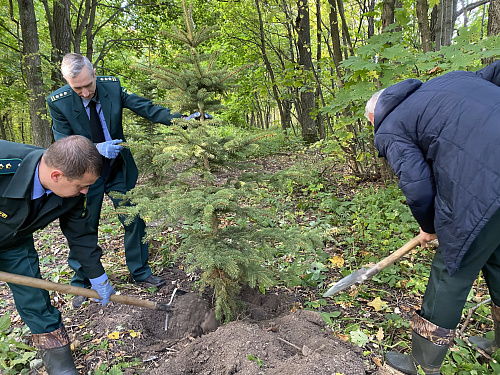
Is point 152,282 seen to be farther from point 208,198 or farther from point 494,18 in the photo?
point 494,18

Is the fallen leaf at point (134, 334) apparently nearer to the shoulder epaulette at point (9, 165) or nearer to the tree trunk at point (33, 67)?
the shoulder epaulette at point (9, 165)

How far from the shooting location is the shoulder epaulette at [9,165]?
1.88 m

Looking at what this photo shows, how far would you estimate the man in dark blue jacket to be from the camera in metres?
1.58

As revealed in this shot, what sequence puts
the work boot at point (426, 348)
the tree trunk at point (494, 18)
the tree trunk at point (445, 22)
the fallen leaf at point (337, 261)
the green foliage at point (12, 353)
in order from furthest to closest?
the tree trunk at point (445, 22)
the tree trunk at point (494, 18)
the fallen leaf at point (337, 261)
the green foliage at point (12, 353)
the work boot at point (426, 348)

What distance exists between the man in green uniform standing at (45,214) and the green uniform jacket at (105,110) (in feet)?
2.57

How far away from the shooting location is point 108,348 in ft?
7.90

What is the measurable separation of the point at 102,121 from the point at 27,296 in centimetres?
165

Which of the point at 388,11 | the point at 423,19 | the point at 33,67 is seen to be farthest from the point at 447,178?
the point at 33,67

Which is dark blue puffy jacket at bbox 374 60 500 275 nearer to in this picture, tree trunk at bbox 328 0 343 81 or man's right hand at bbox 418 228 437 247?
man's right hand at bbox 418 228 437 247

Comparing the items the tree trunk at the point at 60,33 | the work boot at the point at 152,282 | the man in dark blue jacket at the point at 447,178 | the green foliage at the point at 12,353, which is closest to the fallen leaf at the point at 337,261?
the man in dark blue jacket at the point at 447,178

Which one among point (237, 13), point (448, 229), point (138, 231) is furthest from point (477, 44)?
point (237, 13)

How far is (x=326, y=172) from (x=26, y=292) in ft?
17.3

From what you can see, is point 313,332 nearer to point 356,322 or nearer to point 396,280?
point 356,322

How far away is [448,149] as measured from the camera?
167 cm
